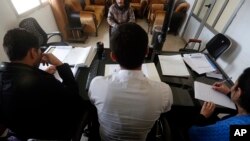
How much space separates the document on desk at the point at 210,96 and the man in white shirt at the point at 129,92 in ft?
1.40

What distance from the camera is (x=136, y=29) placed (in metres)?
0.69

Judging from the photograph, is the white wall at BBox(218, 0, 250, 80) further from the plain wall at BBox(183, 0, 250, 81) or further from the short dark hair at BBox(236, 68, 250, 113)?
the short dark hair at BBox(236, 68, 250, 113)

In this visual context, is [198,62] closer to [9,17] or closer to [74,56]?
[74,56]

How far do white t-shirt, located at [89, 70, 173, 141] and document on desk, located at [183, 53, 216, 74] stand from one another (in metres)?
0.67

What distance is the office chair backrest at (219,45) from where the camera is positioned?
1976 millimetres

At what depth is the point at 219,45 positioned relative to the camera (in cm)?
→ 207

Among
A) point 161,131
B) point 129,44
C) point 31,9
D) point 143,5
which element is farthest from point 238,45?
point 31,9

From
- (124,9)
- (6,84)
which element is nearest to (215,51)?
(124,9)

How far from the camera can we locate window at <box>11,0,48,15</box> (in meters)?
2.04

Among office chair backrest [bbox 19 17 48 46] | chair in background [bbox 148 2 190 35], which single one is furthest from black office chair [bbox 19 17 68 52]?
chair in background [bbox 148 2 190 35]

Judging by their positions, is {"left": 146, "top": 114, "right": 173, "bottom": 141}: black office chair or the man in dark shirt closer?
the man in dark shirt

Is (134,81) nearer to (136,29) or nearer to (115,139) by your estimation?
(136,29)

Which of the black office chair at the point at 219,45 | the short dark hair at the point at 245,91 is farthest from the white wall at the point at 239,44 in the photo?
the short dark hair at the point at 245,91

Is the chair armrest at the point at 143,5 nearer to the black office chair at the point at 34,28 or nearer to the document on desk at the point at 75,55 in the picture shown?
the black office chair at the point at 34,28
